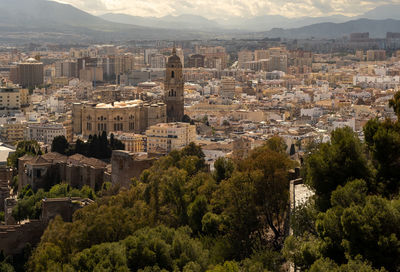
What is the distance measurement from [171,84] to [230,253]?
88.2ft

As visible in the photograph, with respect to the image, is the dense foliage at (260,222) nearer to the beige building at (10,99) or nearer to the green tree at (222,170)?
the green tree at (222,170)

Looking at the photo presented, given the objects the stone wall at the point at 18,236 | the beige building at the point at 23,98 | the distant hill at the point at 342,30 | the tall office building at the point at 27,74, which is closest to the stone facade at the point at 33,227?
the stone wall at the point at 18,236

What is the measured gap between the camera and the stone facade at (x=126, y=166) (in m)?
15.6

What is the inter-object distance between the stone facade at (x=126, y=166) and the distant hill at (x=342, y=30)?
146914 mm

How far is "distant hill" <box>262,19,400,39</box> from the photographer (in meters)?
163

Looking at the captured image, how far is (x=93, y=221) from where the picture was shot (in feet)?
34.0

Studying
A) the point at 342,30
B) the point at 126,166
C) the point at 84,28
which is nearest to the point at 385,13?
the point at 342,30

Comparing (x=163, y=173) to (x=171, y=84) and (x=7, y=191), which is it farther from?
(x=171, y=84)

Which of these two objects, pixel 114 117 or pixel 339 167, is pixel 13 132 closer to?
pixel 114 117

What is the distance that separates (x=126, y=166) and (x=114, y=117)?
16.7 m

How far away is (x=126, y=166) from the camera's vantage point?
51.5 ft

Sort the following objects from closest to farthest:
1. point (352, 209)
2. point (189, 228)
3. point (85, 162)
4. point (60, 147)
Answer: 1. point (352, 209)
2. point (189, 228)
3. point (85, 162)
4. point (60, 147)

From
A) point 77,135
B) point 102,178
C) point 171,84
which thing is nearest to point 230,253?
point 102,178

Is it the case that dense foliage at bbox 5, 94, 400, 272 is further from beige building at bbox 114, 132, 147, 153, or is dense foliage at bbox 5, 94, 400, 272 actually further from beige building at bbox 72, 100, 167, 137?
beige building at bbox 72, 100, 167, 137
